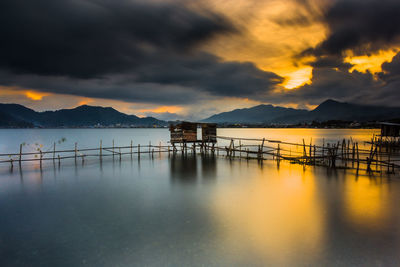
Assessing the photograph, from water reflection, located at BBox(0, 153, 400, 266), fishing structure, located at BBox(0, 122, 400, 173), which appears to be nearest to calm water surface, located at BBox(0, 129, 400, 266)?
water reflection, located at BBox(0, 153, 400, 266)

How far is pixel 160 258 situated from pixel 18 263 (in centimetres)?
329

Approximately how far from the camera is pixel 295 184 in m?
13.6

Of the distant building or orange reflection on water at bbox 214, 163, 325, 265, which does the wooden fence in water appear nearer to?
the distant building

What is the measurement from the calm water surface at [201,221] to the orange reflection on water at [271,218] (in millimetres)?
35

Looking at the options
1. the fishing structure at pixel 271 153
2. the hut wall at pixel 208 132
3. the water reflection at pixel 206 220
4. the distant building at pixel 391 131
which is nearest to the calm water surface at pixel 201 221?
the water reflection at pixel 206 220

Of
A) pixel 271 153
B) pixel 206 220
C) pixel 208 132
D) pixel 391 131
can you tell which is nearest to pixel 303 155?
pixel 271 153

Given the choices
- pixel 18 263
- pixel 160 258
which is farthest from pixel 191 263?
pixel 18 263

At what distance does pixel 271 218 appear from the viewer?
8469mm

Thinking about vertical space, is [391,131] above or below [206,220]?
above

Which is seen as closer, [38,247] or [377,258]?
[377,258]

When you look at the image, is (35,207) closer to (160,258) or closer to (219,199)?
(160,258)

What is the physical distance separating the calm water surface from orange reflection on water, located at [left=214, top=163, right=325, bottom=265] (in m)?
0.04

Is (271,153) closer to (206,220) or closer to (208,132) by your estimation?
(208,132)

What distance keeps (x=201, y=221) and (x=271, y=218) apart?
2.51 meters
